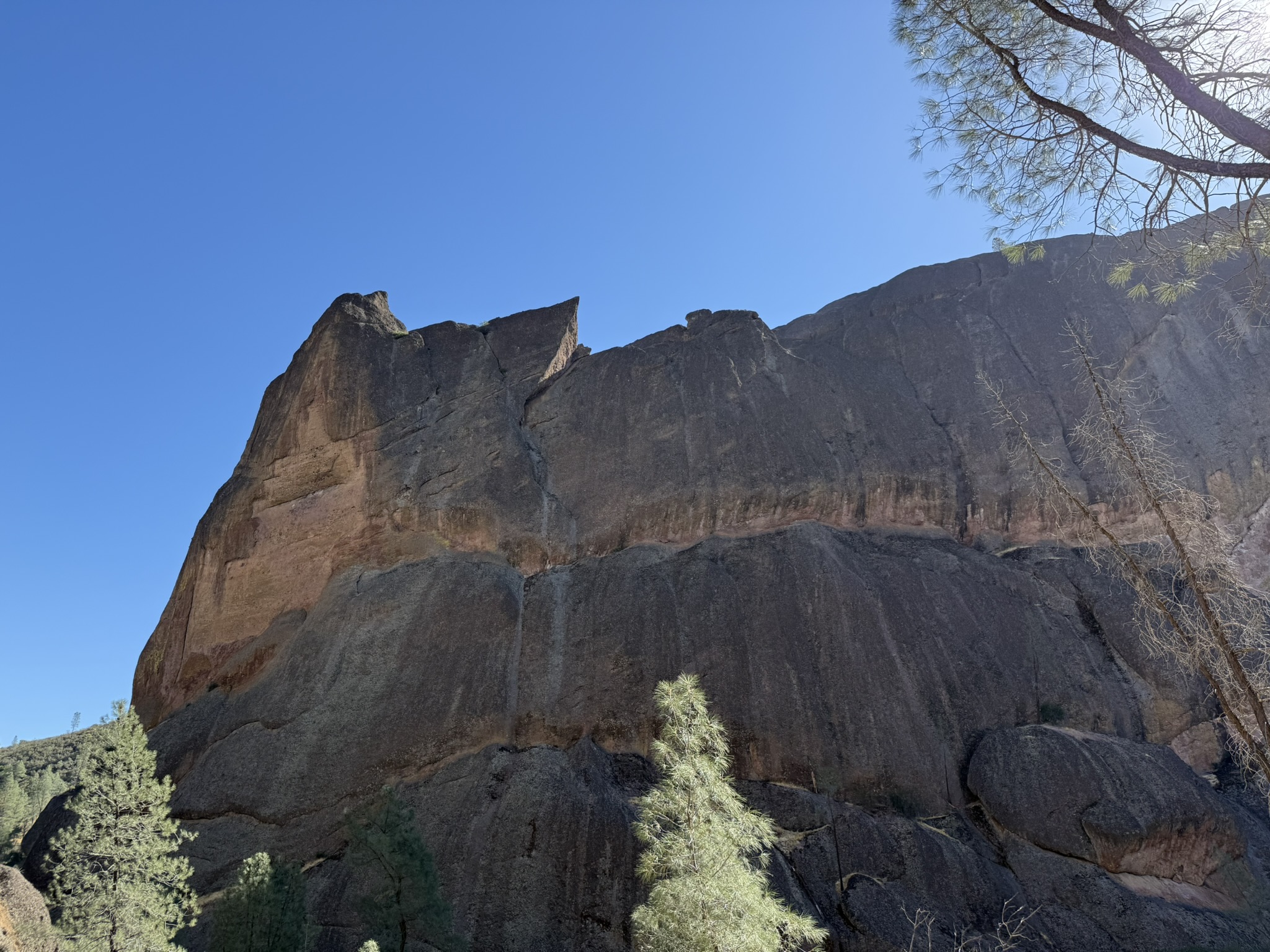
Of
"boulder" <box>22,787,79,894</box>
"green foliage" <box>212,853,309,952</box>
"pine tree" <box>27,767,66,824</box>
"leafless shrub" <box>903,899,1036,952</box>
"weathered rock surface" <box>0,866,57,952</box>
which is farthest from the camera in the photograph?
"pine tree" <box>27,767,66,824</box>

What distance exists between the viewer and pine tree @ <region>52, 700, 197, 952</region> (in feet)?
65.1

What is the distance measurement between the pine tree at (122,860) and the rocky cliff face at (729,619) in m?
2.68

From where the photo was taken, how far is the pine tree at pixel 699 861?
13445mm

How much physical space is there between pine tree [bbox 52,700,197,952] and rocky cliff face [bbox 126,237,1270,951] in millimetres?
2681

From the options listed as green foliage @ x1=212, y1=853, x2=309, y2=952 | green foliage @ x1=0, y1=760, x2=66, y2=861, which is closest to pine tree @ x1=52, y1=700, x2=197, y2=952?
green foliage @ x1=212, y1=853, x2=309, y2=952

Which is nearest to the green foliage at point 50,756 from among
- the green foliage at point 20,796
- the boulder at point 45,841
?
the green foliage at point 20,796

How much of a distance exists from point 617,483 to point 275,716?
13947 mm

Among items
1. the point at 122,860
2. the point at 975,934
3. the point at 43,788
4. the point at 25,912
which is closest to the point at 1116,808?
the point at 975,934

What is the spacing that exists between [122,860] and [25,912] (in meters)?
2.00

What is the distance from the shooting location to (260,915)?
19375 millimetres

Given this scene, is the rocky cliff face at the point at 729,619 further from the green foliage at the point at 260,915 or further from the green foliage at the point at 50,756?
the green foliage at the point at 50,756

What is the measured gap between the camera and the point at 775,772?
24.2 meters

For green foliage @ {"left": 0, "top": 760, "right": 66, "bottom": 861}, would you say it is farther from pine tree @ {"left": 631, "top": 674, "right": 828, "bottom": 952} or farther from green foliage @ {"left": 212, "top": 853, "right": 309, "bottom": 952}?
pine tree @ {"left": 631, "top": 674, "right": 828, "bottom": 952}

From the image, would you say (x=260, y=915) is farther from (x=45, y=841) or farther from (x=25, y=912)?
(x=45, y=841)
